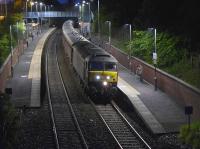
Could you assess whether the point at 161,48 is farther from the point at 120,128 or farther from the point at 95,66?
the point at 120,128

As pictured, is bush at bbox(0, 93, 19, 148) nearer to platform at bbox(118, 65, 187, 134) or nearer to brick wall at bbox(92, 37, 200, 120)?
platform at bbox(118, 65, 187, 134)

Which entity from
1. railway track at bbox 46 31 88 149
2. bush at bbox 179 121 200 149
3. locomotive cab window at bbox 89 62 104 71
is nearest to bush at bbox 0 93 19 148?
railway track at bbox 46 31 88 149

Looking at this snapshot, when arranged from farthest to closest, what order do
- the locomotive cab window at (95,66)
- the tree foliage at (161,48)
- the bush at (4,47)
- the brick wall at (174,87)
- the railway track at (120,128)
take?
the bush at (4,47) → the tree foliage at (161,48) → the locomotive cab window at (95,66) → the brick wall at (174,87) → the railway track at (120,128)

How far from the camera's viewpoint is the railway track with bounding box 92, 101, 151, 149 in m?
26.0

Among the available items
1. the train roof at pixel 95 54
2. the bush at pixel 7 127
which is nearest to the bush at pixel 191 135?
the bush at pixel 7 127

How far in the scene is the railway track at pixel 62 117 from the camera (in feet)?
86.3

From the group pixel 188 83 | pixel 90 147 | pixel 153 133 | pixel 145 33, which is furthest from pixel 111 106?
pixel 145 33

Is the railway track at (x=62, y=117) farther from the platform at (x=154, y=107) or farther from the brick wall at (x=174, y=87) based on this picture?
the brick wall at (x=174, y=87)

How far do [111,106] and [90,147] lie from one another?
1129cm

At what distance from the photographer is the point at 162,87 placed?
1549 inches

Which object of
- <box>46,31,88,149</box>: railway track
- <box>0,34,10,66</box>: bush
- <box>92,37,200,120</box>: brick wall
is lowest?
<box>46,31,88,149</box>: railway track

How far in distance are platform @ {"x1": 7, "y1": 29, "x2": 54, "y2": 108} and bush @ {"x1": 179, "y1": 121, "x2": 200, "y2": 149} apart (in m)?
12.6

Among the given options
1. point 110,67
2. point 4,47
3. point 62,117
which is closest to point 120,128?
point 62,117

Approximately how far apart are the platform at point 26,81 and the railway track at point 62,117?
3.48ft
